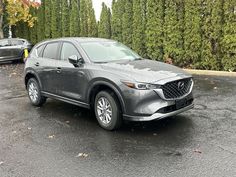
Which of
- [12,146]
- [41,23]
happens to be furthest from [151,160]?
[41,23]

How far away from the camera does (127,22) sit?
51.7 ft

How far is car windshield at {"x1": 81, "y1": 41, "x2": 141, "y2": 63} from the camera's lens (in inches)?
282

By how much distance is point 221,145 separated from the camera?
18.2 ft

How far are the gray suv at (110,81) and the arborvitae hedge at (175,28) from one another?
5659 mm

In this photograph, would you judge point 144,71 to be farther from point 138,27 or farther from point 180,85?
point 138,27

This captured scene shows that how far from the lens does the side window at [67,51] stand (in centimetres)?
743

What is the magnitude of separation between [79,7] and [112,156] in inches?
588

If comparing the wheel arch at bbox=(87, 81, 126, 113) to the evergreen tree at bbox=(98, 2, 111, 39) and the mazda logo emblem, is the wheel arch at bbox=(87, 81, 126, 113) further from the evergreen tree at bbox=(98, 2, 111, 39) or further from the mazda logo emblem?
the evergreen tree at bbox=(98, 2, 111, 39)

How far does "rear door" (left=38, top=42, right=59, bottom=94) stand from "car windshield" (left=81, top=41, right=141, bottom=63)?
92 cm

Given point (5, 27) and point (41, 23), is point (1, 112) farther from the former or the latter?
point (5, 27)

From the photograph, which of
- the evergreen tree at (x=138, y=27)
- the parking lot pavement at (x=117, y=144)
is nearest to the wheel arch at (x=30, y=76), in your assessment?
the parking lot pavement at (x=117, y=144)

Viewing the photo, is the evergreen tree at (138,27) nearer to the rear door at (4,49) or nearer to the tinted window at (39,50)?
the tinted window at (39,50)

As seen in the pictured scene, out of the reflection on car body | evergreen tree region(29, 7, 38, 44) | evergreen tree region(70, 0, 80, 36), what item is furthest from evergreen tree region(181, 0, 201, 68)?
evergreen tree region(29, 7, 38, 44)

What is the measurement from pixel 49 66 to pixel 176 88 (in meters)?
3.13
